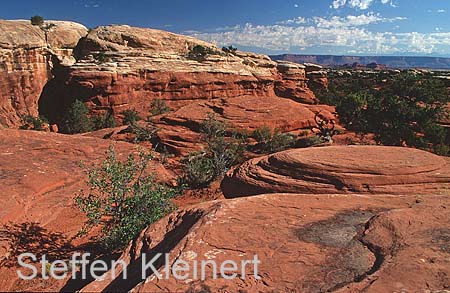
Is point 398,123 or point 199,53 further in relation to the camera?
point 199,53

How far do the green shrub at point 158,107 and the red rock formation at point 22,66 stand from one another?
9.68 metres

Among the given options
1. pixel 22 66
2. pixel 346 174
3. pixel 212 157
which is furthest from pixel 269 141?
pixel 22 66

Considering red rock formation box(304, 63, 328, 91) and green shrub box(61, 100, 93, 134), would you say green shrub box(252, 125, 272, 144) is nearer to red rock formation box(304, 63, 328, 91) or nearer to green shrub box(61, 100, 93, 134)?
green shrub box(61, 100, 93, 134)

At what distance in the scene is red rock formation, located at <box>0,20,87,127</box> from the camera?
2708 centimetres

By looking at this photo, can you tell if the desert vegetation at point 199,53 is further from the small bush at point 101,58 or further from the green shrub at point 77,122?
the green shrub at point 77,122

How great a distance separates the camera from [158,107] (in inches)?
1093

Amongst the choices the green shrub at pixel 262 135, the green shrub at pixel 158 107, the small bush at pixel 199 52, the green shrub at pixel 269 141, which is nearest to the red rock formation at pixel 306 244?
the green shrub at pixel 269 141

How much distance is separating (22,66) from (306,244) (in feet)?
103

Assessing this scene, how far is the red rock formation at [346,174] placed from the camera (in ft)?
21.2

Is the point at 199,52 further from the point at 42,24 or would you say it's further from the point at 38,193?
the point at 38,193

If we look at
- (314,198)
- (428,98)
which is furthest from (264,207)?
(428,98)

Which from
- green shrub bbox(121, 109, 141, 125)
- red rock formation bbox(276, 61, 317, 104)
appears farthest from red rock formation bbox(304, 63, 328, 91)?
green shrub bbox(121, 109, 141, 125)

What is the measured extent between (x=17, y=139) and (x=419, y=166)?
39.6 feet

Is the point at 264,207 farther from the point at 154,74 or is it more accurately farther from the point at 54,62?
the point at 54,62
